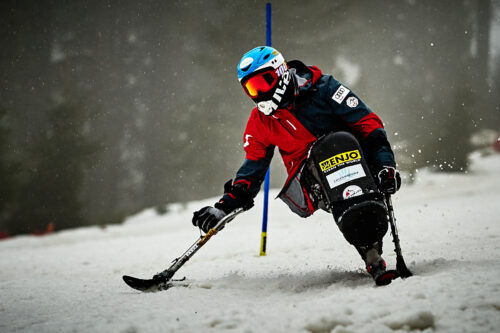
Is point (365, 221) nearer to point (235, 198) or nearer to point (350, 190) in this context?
point (350, 190)

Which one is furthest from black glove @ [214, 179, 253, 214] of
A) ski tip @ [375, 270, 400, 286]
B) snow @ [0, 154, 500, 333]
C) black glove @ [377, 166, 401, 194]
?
ski tip @ [375, 270, 400, 286]

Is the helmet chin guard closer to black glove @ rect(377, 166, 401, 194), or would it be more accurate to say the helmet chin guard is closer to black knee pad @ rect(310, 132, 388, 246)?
black knee pad @ rect(310, 132, 388, 246)

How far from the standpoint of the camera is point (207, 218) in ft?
6.72

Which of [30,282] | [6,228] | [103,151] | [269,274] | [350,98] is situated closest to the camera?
[350,98]

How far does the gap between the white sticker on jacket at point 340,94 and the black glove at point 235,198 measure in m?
0.74

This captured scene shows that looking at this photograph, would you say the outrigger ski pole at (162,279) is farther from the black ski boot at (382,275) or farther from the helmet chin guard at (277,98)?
the black ski boot at (382,275)

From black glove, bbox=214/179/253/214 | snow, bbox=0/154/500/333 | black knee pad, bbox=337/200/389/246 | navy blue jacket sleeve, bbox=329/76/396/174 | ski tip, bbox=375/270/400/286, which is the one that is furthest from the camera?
black glove, bbox=214/179/253/214

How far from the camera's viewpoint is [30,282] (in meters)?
2.62

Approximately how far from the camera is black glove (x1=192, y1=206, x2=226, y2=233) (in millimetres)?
2049

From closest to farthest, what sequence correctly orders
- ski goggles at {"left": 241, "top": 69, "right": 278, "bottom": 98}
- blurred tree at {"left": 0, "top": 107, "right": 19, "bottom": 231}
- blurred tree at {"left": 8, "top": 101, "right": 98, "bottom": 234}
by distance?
ski goggles at {"left": 241, "top": 69, "right": 278, "bottom": 98}
blurred tree at {"left": 0, "top": 107, "right": 19, "bottom": 231}
blurred tree at {"left": 8, "top": 101, "right": 98, "bottom": 234}

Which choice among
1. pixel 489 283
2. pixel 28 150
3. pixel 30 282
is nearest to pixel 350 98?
pixel 489 283

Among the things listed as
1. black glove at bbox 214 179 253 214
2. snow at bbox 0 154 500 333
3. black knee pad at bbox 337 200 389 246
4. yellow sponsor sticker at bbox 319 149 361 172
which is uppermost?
yellow sponsor sticker at bbox 319 149 361 172

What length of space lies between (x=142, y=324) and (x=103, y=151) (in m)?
12.8

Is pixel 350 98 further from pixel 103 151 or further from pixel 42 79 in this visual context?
pixel 42 79
